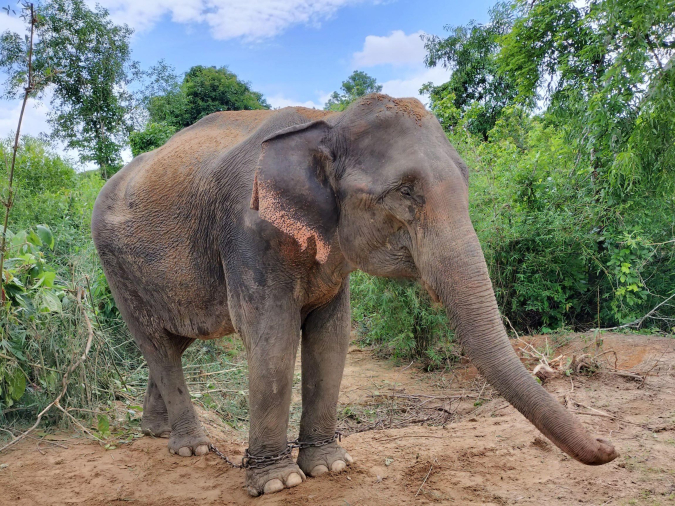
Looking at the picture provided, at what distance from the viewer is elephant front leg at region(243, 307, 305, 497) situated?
350cm

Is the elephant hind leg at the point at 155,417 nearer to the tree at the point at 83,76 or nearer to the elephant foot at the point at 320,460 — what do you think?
the elephant foot at the point at 320,460

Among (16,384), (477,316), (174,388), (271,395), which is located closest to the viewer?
(477,316)

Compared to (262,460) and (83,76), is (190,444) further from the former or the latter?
(83,76)

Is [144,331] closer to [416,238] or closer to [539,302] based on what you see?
[416,238]

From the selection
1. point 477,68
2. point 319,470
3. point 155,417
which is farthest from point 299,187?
point 477,68

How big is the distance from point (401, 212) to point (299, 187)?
618 mm

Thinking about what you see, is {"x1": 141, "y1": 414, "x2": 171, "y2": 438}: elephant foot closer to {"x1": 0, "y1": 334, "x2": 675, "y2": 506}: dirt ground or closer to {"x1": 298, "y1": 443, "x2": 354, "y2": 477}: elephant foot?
{"x1": 0, "y1": 334, "x2": 675, "y2": 506}: dirt ground

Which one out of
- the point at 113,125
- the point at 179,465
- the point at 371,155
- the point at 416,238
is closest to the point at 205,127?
the point at 371,155

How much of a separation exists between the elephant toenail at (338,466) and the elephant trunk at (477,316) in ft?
5.65

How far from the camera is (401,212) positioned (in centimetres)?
296

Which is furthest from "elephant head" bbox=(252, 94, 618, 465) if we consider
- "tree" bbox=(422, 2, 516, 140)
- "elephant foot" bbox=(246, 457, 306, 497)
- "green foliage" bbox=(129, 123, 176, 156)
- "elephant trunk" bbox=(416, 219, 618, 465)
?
"tree" bbox=(422, 2, 516, 140)

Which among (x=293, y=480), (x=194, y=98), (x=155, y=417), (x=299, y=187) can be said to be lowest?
(x=293, y=480)

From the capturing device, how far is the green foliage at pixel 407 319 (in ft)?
29.0

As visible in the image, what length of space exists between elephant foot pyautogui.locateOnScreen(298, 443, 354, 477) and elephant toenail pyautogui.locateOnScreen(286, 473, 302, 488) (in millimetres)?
257
